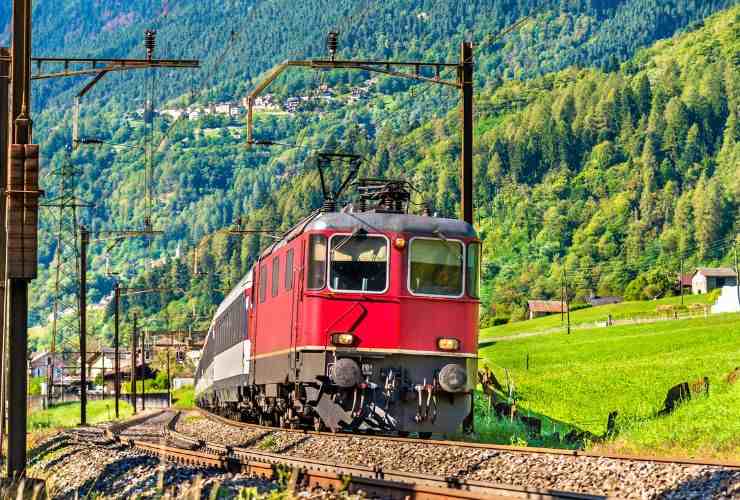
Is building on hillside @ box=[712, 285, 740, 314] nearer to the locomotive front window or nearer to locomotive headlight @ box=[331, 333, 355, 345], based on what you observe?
the locomotive front window

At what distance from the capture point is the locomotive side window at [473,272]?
21234 mm

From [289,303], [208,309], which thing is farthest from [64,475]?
[208,309]

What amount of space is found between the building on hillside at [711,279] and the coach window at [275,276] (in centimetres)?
14239

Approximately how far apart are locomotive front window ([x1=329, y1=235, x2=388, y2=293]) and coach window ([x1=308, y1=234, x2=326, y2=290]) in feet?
0.46

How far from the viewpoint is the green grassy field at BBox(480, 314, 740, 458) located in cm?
1998

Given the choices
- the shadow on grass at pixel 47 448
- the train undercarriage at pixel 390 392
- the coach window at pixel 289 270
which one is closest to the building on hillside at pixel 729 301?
the shadow on grass at pixel 47 448

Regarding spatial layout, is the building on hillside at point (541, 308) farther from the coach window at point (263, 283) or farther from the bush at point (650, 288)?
the coach window at point (263, 283)

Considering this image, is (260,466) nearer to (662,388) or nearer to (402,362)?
(402,362)

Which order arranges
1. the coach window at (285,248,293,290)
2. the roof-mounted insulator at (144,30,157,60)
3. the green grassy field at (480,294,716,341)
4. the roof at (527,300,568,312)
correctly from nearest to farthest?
the coach window at (285,248,293,290) < the roof-mounted insulator at (144,30,157,60) < the green grassy field at (480,294,716,341) < the roof at (527,300,568,312)

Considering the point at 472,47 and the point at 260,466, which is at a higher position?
the point at 472,47

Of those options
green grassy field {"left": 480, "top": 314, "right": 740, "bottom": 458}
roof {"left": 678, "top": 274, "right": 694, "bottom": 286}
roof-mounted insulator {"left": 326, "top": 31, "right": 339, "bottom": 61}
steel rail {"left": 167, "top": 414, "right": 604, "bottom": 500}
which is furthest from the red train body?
roof {"left": 678, "top": 274, "right": 694, "bottom": 286}

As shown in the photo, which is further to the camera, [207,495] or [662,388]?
[662,388]

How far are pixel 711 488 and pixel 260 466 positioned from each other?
5.23m

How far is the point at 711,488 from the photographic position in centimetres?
1233
